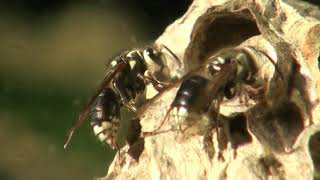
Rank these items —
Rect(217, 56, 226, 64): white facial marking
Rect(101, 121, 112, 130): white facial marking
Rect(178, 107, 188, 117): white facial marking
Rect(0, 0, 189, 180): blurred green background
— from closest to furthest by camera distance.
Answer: Rect(178, 107, 188, 117): white facial marking
Rect(217, 56, 226, 64): white facial marking
Rect(101, 121, 112, 130): white facial marking
Rect(0, 0, 189, 180): blurred green background

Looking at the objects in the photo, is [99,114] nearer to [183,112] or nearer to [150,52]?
[150,52]

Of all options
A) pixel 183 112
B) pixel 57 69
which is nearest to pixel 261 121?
pixel 183 112

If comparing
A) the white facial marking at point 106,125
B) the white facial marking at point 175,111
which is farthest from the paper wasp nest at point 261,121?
the white facial marking at point 106,125

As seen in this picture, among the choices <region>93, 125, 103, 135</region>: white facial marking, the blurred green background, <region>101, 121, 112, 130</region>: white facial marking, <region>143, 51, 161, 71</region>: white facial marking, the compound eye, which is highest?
the compound eye

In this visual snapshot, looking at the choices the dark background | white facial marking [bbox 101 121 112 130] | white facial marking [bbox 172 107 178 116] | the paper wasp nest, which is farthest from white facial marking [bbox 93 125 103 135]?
the dark background

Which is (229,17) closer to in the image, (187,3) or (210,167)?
(210,167)

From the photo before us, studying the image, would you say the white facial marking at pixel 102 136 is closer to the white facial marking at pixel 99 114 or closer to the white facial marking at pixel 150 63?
the white facial marking at pixel 99 114

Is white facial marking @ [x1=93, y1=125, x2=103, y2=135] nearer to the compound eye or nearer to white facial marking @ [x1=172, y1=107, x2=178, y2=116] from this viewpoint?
the compound eye
